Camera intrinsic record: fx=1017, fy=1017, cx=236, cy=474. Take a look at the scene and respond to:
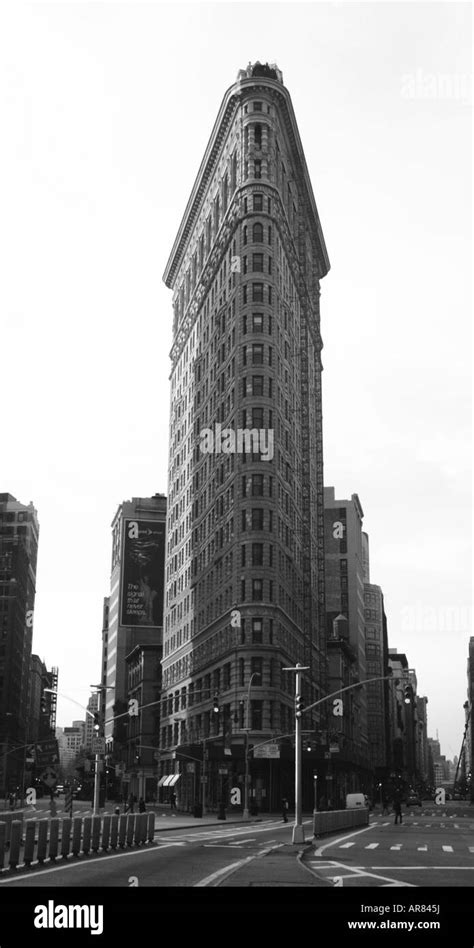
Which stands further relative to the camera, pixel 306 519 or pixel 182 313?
pixel 182 313

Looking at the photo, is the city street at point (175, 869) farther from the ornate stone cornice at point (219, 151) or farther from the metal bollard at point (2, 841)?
the ornate stone cornice at point (219, 151)

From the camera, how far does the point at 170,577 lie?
455ft

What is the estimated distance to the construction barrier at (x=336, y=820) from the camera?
151 ft

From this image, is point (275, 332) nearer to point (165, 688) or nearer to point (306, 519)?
point (306, 519)

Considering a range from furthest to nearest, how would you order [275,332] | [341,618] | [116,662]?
1. [116,662]
2. [341,618]
3. [275,332]

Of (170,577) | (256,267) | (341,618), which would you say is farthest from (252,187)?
(341,618)

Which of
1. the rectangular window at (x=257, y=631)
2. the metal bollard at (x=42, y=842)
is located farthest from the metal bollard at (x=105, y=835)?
the rectangular window at (x=257, y=631)

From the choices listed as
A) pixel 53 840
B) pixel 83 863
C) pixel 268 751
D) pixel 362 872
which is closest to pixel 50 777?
pixel 53 840

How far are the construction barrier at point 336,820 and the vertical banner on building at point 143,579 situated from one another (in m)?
88.0

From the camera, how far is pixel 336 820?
52.4m

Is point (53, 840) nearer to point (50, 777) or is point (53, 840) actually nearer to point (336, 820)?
point (50, 777)

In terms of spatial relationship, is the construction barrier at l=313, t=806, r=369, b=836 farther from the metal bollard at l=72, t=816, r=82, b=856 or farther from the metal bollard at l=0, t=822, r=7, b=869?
the metal bollard at l=0, t=822, r=7, b=869
